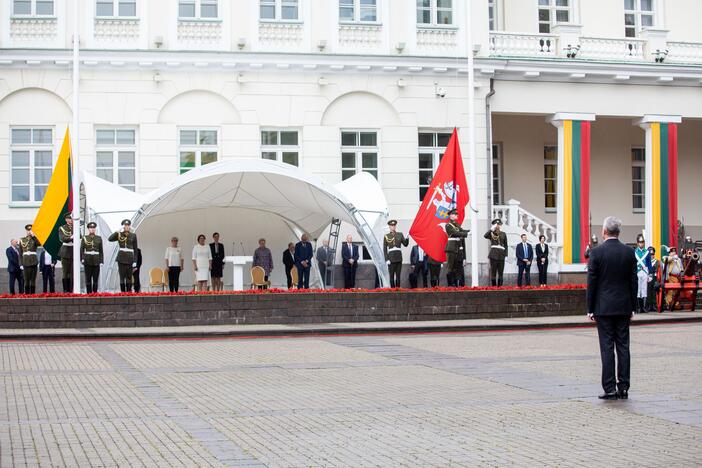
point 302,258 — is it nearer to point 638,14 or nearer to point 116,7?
point 116,7

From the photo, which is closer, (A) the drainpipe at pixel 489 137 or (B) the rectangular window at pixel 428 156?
(A) the drainpipe at pixel 489 137

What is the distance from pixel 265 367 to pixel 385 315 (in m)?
8.60

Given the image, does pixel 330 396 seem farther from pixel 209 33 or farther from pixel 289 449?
pixel 209 33

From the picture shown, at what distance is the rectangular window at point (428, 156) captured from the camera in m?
→ 35.1

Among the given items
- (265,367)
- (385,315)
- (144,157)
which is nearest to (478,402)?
(265,367)

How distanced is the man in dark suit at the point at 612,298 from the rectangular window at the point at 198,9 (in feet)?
77.7

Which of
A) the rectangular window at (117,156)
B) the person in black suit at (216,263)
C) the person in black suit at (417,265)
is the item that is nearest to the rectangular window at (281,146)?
the person in black suit at (216,263)

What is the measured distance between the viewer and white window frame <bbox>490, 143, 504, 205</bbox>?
1511 inches

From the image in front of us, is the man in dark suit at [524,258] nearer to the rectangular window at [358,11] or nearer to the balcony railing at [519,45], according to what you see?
the balcony railing at [519,45]

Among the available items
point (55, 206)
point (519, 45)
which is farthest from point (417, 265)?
point (55, 206)

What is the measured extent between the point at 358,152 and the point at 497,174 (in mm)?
6371

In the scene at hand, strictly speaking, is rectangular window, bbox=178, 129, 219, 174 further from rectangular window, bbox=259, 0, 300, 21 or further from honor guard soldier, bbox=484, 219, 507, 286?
honor guard soldier, bbox=484, 219, 507, 286

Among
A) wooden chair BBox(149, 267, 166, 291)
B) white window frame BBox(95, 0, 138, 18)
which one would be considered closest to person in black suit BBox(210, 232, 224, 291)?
wooden chair BBox(149, 267, 166, 291)

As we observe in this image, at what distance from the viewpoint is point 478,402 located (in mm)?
11359
